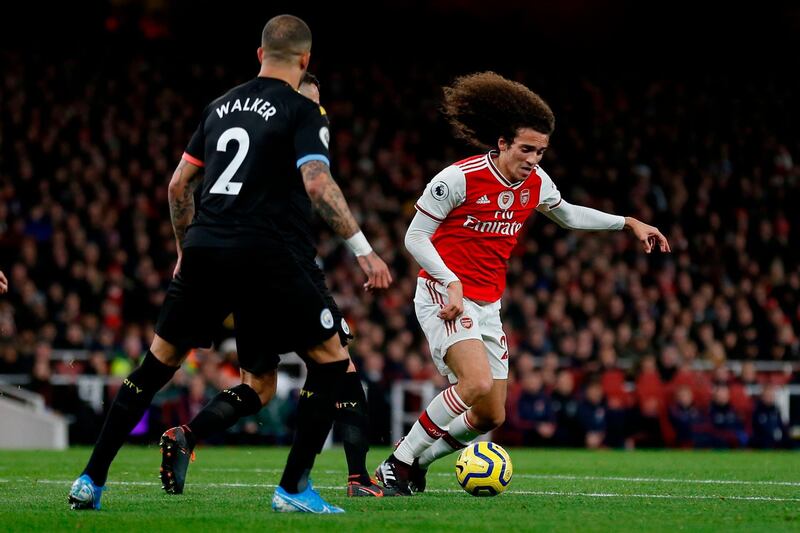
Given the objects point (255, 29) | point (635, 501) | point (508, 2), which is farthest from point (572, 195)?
point (635, 501)

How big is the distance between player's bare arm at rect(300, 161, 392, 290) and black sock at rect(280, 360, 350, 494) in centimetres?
56

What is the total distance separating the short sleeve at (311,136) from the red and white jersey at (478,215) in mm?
Result: 1900


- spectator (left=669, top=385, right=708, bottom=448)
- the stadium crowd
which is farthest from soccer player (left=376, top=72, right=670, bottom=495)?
spectator (left=669, top=385, right=708, bottom=448)

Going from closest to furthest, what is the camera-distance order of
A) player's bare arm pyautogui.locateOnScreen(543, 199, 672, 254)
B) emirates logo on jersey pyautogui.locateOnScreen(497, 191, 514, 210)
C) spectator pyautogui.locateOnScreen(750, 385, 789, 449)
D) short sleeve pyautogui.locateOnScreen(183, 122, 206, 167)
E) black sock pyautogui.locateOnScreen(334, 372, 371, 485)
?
short sleeve pyautogui.locateOnScreen(183, 122, 206, 167) < black sock pyautogui.locateOnScreen(334, 372, 371, 485) < emirates logo on jersey pyautogui.locateOnScreen(497, 191, 514, 210) < player's bare arm pyautogui.locateOnScreen(543, 199, 672, 254) < spectator pyautogui.locateOnScreen(750, 385, 789, 449)

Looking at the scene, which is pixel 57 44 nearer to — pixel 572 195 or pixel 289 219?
pixel 572 195

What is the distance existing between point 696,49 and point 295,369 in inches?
537

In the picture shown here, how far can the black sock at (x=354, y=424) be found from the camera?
7.30 m

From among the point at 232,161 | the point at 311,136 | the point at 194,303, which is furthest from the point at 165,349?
the point at 311,136

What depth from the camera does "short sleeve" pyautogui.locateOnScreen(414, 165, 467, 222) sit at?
25.5 feet

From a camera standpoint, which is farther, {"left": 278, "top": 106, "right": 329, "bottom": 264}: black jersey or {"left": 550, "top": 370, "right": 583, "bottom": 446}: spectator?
{"left": 550, "top": 370, "right": 583, "bottom": 446}: spectator

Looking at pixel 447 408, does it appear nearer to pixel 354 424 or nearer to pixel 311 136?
pixel 354 424

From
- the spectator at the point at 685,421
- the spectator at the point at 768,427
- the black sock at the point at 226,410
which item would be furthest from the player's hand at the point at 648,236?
the spectator at the point at 768,427

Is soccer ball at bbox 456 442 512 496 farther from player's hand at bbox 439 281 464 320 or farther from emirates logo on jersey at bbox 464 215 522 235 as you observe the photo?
emirates logo on jersey at bbox 464 215 522 235

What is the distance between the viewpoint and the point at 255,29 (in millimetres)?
27359
